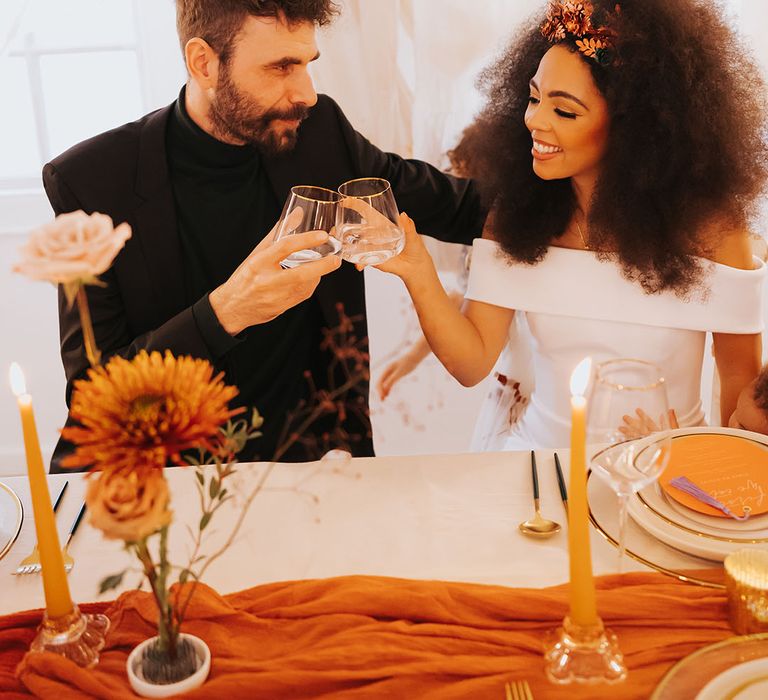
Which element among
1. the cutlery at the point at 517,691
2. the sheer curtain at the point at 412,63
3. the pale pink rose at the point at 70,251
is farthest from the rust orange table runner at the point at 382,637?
the sheer curtain at the point at 412,63

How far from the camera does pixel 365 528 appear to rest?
3.93 feet

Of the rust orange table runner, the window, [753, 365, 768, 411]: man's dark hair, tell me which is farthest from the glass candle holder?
the window

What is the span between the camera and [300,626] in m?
1.00

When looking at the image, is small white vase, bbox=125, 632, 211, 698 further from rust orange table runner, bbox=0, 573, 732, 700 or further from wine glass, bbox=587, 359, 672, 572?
wine glass, bbox=587, 359, 672, 572

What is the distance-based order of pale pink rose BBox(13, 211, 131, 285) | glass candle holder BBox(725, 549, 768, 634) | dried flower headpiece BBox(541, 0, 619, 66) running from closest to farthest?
pale pink rose BBox(13, 211, 131, 285) → glass candle holder BBox(725, 549, 768, 634) → dried flower headpiece BBox(541, 0, 619, 66)

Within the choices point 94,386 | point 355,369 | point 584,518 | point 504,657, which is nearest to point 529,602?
point 504,657

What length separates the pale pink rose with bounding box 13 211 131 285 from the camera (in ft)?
2.24

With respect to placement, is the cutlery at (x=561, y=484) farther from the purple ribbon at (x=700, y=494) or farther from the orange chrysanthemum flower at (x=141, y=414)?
the orange chrysanthemum flower at (x=141, y=414)

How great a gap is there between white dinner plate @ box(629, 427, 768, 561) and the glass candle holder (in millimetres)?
95

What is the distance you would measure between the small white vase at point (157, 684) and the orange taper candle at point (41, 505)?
0.10m

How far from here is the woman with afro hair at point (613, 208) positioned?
5.57ft

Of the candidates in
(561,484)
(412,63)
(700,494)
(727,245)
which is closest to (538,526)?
(561,484)

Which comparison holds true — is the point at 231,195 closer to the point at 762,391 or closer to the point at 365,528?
the point at 365,528

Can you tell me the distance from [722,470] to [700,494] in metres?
0.08
